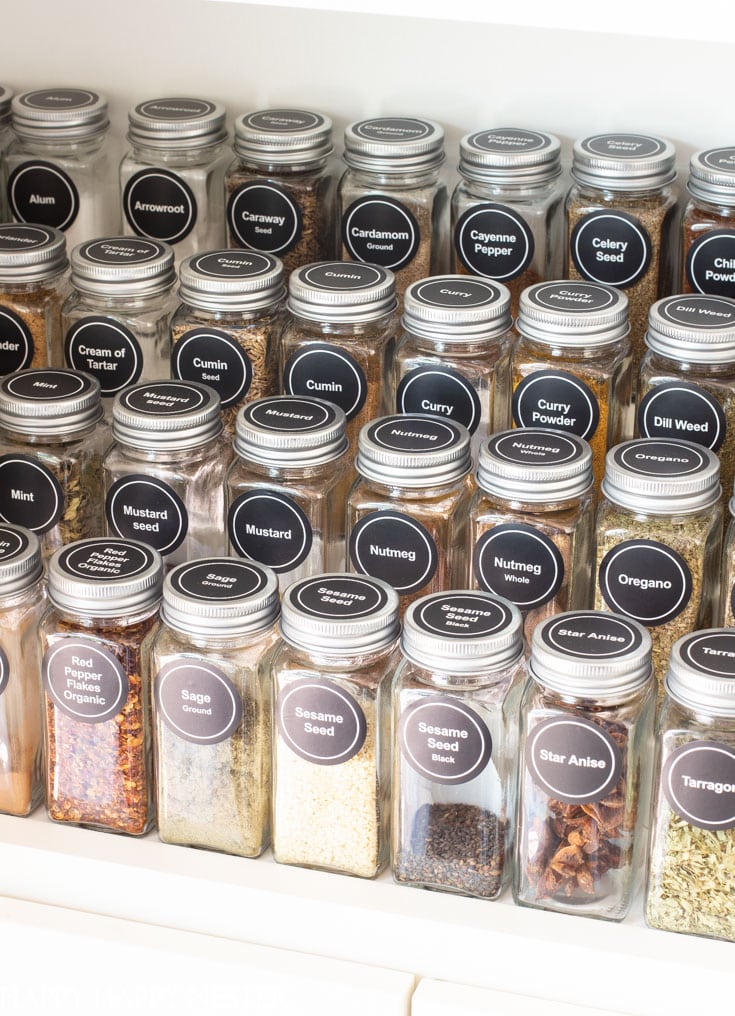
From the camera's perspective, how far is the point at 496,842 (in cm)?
105

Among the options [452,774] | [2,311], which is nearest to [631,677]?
[452,774]

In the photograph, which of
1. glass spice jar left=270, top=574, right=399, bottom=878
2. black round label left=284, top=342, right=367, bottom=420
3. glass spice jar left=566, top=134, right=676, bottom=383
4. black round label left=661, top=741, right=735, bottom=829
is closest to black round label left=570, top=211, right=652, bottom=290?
glass spice jar left=566, top=134, right=676, bottom=383

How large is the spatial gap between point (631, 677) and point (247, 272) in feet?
1.87

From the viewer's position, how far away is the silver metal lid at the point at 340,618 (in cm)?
103

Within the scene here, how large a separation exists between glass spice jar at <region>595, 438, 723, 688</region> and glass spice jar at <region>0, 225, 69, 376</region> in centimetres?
57

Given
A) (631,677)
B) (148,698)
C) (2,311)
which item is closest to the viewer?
(631,677)

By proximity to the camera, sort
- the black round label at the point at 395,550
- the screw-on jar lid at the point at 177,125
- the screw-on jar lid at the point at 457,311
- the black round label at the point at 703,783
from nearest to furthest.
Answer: the black round label at the point at 703,783 → the black round label at the point at 395,550 → the screw-on jar lid at the point at 457,311 → the screw-on jar lid at the point at 177,125

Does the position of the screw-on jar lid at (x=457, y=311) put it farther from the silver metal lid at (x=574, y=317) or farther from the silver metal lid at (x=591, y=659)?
the silver metal lid at (x=591, y=659)

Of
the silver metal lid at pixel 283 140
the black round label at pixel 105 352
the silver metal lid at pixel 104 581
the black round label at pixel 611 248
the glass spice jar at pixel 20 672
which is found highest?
the silver metal lid at pixel 283 140

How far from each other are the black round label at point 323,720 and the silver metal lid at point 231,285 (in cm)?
44

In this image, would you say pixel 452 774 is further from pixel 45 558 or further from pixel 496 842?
pixel 45 558

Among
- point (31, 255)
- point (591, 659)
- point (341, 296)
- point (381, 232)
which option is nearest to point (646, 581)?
point (591, 659)

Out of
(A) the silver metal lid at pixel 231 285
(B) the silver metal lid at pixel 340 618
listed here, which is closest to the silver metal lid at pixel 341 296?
(A) the silver metal lid at pixel 231 285

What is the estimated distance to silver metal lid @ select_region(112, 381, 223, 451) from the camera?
4.10 ft
